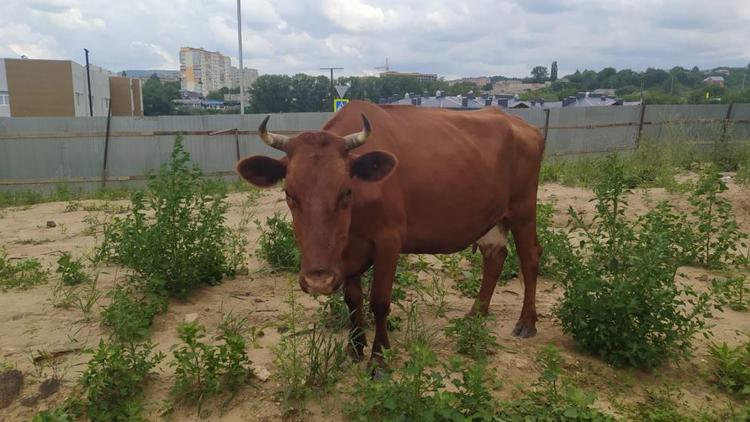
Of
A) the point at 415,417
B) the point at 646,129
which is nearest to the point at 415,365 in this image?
the point at 415,417

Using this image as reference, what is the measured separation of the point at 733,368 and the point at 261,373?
3.26 m

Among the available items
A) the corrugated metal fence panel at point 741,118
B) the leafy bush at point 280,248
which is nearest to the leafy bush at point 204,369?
the leafy bush at point 280,248

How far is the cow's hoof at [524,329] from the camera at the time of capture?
177 inches

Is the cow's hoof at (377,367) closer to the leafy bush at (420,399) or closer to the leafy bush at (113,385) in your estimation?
the leafy bush at (420,399)

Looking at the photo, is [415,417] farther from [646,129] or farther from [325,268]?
[646,129]

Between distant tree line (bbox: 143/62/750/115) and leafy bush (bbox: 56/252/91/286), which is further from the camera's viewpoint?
distant tree line (bbox: 143/62/750/115)

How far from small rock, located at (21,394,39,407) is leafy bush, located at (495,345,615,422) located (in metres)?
2.77

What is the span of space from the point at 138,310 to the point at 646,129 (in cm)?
1779

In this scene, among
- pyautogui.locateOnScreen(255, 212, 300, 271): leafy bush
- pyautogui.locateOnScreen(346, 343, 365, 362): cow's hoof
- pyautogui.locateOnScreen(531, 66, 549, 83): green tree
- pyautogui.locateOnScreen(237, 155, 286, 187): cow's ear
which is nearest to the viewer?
pyautogui.locateOnScreen(237, 155, 286, 187): cow's ear

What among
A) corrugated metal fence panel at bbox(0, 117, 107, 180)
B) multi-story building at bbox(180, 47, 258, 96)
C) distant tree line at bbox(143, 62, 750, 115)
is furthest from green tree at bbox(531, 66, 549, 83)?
corrugated metal fence panel at bbox(0, 117, 107, 180)

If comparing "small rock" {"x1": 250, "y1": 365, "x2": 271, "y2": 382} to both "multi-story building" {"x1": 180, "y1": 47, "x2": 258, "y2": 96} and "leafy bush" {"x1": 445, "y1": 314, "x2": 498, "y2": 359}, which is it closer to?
"leafy bush" {"x1": 445, "y1": 314, "x2": 498, "y2": 359}

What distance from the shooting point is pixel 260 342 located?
4.01 metres

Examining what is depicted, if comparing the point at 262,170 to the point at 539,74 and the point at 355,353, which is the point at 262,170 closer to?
the point at 355,353

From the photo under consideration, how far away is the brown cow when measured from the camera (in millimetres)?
3094
